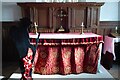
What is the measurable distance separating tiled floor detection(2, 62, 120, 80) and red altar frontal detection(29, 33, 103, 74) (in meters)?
0.46

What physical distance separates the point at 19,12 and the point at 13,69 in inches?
58.5

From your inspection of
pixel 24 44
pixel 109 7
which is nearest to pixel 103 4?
pixel 109 7

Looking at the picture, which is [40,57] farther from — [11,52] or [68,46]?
[11,52]

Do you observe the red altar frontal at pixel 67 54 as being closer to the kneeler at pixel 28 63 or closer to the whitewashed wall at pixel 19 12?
the kneeler at pixel 28 63

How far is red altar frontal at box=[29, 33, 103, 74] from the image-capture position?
394cm

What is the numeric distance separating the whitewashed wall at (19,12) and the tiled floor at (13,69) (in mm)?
1136

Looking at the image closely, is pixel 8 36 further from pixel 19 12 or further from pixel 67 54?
pixel 67 54

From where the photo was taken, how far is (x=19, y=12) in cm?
518

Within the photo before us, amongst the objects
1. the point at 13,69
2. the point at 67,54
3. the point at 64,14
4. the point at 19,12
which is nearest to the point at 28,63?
the point at 67,54

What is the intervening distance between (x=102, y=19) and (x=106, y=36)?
1.49 feet

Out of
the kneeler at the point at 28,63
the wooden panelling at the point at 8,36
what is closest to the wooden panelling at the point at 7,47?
the wooden panelling at the point at 8,36

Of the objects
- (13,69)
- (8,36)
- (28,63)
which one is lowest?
(13,69)

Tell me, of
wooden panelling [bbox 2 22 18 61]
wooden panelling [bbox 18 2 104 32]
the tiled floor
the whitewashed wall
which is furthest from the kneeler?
the whitewashed wall

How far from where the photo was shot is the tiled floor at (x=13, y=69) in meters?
4.14
